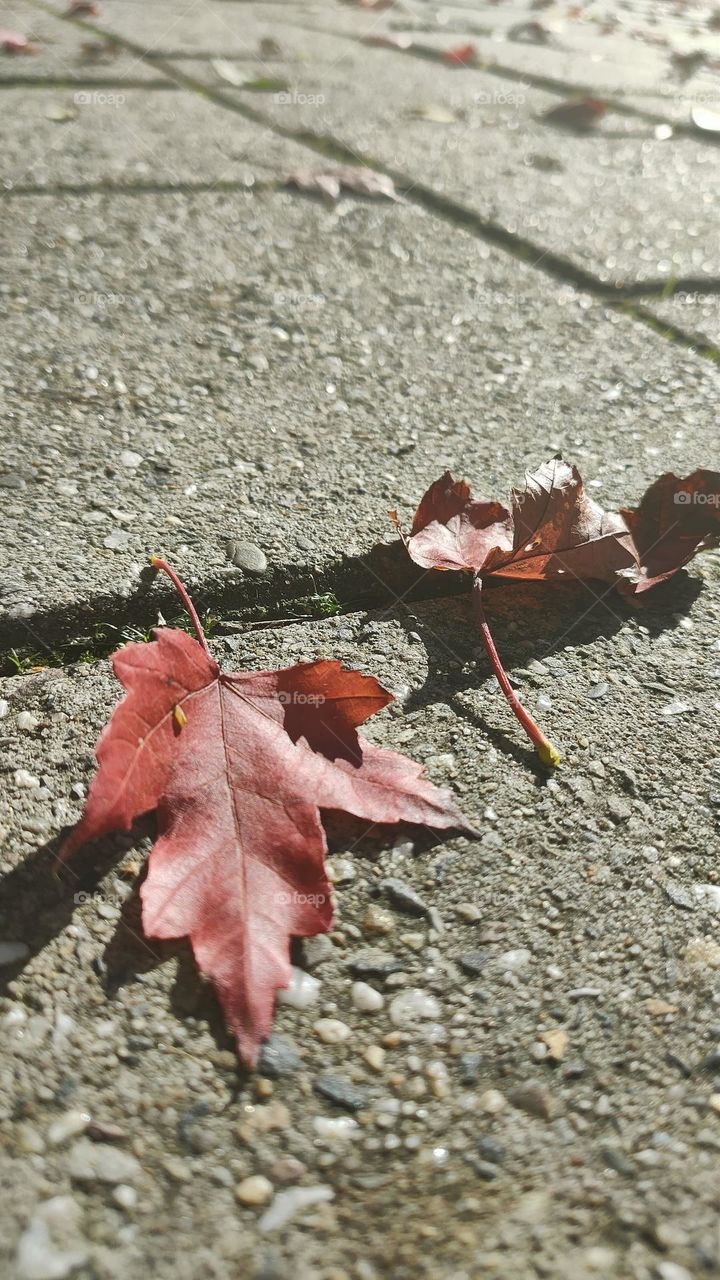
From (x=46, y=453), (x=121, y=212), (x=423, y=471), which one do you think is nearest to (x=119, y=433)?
(x=46, y=453)

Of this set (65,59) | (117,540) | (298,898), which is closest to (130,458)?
(117,540)

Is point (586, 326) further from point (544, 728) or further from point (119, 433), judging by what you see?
point (544, 728)

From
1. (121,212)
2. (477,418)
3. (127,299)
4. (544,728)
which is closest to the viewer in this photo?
(544,728)

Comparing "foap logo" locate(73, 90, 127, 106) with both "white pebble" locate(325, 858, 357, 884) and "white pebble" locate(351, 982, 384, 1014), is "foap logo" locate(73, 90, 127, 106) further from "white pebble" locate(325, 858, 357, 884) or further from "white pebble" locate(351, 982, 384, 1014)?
"white pebble" locate(351, 982, 384, 1014)

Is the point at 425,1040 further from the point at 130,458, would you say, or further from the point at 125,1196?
the point at 130,458

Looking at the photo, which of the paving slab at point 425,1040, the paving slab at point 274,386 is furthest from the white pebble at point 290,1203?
the paving slab at point 274,386

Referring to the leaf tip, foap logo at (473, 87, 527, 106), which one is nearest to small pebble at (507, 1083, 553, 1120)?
the leaf tip

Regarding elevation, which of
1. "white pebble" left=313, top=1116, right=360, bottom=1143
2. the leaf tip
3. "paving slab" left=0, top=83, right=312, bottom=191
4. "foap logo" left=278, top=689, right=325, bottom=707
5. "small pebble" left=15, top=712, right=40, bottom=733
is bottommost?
"white pebble" left=313, top=1116, right=360, bottom=1143
